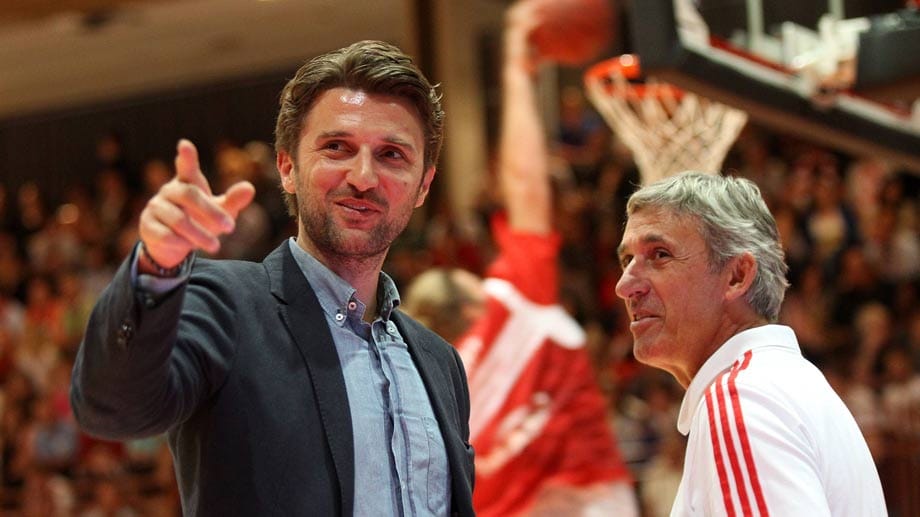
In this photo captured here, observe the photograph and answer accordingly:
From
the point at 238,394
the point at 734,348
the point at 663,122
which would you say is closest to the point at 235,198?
the point at 238,394

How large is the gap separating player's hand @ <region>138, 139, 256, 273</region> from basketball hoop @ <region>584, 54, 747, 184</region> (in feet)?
10.5

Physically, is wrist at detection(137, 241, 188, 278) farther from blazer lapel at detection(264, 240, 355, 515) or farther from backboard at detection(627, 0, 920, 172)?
backboard at detection(627, 0, 920, 172)

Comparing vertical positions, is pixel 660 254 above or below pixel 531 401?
above

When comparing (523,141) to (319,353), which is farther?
(523,141)

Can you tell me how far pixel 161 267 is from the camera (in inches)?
70.1

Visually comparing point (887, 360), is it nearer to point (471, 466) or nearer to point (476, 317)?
point (476, 317)

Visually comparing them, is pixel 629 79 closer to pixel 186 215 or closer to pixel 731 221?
pixel 731 221

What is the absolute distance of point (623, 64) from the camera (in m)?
5.64

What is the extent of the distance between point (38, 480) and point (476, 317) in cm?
598

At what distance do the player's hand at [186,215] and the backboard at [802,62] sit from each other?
245 centimetres

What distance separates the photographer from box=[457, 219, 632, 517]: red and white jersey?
4516 mm

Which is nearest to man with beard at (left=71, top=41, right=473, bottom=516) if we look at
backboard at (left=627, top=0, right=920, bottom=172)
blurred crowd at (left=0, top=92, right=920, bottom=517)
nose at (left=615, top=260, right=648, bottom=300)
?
nose at (left=615, top=260, right=648, bottom=300)

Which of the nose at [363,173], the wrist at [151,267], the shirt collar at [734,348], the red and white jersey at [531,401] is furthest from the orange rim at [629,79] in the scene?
the wrist at [151,267]

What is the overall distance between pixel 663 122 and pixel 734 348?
2.96 metres
